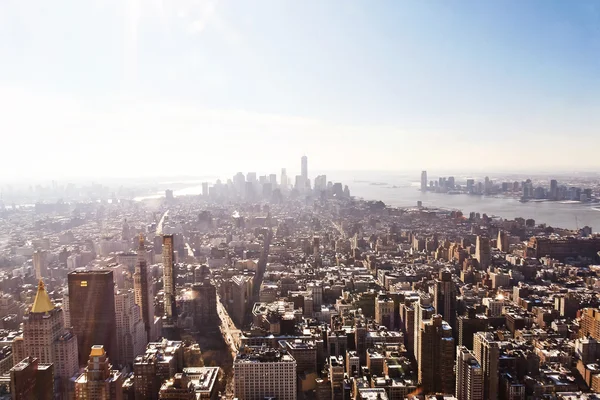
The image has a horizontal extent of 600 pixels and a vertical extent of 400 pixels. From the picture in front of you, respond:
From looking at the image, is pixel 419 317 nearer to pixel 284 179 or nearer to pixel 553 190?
pixel 553 190

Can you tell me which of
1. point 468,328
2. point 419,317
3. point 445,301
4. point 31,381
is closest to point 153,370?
point 31,381

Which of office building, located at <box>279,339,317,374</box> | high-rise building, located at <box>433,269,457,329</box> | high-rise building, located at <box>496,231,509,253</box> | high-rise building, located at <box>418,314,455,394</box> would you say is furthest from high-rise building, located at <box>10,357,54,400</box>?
high-rise building, located at <box>496,231,509,253</box>

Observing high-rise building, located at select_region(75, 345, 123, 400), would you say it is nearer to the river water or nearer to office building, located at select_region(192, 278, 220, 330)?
office building, located at select_region(192, 278, 220, 330)

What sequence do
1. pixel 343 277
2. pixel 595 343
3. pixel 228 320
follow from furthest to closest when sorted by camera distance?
1. pixel 343 277
2. pixel 228 320
3. pixel 595 343

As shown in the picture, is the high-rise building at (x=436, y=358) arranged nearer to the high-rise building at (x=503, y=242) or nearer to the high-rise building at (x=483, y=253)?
the high-rise building at (x=483, y=253)

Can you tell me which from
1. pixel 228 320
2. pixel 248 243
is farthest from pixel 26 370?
pixel 248 243

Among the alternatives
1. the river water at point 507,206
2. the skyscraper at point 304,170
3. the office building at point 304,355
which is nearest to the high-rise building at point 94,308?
the office building at point 304,355

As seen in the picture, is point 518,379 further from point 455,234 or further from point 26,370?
point 455,234
